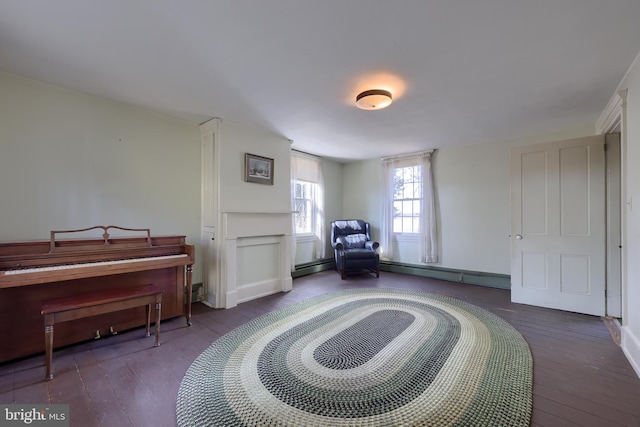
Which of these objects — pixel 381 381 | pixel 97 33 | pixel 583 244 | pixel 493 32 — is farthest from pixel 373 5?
pixel 583 244

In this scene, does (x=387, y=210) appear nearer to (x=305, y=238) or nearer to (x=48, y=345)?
(x=305, y=238)

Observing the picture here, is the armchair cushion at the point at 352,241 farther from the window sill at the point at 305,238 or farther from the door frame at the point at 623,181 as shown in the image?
the door frame at the point at 623,181

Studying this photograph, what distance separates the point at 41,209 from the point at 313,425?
2893 millimetres

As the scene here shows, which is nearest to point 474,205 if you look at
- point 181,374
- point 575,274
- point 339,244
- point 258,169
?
point 575,274

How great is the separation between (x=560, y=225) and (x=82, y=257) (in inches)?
197

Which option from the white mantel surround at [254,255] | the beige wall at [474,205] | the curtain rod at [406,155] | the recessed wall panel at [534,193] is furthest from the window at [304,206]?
the recessed wall panel at [534,193]

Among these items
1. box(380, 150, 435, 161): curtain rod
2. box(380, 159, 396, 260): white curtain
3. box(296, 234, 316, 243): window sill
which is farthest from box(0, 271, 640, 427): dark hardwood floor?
box(380, 150, 435, 161): curtain rod

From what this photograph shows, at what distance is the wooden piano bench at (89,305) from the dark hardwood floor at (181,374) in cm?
20

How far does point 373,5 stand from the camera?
1.51 meters

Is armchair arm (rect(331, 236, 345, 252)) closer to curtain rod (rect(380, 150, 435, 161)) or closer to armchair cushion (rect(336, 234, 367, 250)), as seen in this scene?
armchair cushion (rect(336, 234, 367, 250))

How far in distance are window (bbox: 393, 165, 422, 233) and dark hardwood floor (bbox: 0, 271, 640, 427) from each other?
2308 mm

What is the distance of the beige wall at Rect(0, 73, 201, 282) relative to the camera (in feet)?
7.35

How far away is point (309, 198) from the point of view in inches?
205

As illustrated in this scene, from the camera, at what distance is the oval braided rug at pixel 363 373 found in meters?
1.44
